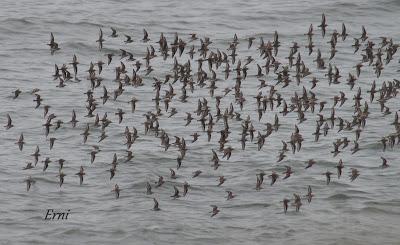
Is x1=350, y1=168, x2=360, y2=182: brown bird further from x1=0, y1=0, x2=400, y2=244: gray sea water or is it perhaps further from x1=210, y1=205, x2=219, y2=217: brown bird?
x1=210, y1=205, x2=219, y2=217: brown bird

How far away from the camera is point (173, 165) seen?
48094 mm

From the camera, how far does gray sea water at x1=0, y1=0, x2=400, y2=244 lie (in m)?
40.5

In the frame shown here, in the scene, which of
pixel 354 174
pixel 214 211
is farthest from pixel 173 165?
pixel 354 174

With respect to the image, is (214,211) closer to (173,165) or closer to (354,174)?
(173,165)

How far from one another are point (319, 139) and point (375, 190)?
7.15m

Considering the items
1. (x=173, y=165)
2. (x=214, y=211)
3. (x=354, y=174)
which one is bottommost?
(x=173, y=165)

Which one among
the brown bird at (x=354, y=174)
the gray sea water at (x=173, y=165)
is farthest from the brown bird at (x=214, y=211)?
the brown bird at (x=354, y=174)

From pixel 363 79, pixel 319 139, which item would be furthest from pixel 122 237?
pixel 363 79

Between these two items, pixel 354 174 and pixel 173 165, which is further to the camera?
pixel 173 165

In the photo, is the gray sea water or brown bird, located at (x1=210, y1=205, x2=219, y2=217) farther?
brown bird, located at (x1=210, y1=205, x2=219, y2=217)

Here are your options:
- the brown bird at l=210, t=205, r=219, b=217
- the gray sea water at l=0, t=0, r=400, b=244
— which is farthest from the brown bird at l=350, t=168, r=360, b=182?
the brown bird at l=210, t=205, r=219, b=217

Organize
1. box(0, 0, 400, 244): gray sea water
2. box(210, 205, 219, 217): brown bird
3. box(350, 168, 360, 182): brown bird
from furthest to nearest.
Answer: box(350, 168, 360, 182): brown bird
box(210, 205, 219, 217): brown bird
box(0, 0, 400, 244): gray sea water

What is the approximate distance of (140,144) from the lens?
50.7 m

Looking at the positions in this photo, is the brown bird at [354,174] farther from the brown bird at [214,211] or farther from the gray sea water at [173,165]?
the brown bird at [214,211]
